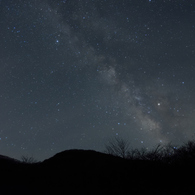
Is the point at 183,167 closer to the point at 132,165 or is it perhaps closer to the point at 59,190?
the point at 132,165

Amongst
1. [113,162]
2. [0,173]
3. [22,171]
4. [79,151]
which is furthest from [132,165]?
[0,173]

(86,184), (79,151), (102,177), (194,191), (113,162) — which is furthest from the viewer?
(79,151)

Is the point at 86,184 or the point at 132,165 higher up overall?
the point at 132,165

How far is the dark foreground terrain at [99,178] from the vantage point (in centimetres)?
668

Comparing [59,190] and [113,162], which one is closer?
[59,190]

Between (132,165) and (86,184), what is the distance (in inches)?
101

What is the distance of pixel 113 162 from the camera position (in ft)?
30.3

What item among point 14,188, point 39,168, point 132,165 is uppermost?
point 132,165

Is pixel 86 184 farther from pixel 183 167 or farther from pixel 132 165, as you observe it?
pixel 183 167

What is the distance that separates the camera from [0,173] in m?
8.11

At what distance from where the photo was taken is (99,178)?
7.61m

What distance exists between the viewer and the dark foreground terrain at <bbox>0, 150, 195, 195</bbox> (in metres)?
6.68

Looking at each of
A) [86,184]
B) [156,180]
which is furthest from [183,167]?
[86,184]

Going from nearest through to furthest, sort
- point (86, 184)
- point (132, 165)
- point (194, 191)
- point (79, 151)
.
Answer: point (194, 191) < point (86, 184) < point (132, 165) < point (79, 151)
